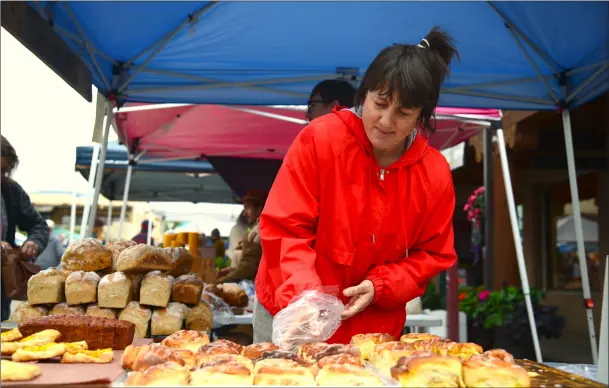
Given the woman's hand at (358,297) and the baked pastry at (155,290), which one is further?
the baked pastry at (155,290)

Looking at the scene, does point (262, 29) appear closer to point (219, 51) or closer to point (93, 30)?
point (219, 51)

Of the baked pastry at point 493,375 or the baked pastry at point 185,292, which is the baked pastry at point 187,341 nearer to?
the baked pastry at point 493,375

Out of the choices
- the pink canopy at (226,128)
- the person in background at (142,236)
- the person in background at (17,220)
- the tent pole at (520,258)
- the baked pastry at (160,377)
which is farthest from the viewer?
the person in background at (142,236)

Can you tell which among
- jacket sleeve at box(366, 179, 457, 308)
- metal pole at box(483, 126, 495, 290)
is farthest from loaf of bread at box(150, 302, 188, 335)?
metal pole at box(483, 126, 495, 290)

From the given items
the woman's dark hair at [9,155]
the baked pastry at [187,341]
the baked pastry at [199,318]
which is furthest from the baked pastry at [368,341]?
the woman's dark hair at [9,155]

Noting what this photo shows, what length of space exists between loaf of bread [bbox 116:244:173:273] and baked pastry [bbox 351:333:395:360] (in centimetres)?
188

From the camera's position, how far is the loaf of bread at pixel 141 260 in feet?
12.0

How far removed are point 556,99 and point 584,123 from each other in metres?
4.54

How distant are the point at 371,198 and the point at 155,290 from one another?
5.56ft

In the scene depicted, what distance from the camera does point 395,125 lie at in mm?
2221

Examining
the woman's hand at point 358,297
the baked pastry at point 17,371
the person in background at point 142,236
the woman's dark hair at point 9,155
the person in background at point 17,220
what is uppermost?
the person in background at point 142,236

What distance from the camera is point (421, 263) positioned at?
2457 millimetres

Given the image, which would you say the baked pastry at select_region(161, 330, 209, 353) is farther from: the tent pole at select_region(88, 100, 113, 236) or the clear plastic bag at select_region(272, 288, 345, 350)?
the tent pole at select_region(88, 100, 113, 236)

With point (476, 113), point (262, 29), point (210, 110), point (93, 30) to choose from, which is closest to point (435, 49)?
point (262, 29)
